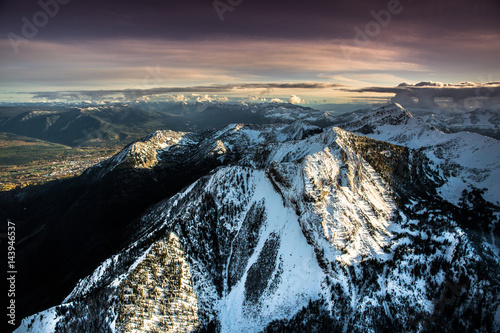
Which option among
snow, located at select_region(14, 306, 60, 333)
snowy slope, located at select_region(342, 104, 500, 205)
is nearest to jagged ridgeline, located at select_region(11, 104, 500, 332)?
snow, located at select_region(14, 306, 60, 333)

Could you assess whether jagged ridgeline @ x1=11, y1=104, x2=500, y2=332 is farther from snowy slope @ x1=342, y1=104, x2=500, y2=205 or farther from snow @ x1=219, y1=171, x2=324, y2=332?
snowy slope @ x1=342, y1=104, x2=500, y2=205

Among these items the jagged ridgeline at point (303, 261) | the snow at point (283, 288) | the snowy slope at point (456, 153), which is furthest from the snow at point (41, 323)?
the snowy slope at point (456, 153)

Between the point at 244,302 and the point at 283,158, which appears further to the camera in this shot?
the point at 283,158

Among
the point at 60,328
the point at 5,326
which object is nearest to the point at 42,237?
the point at 5,326

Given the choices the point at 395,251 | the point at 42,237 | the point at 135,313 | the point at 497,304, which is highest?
the point at 395,251

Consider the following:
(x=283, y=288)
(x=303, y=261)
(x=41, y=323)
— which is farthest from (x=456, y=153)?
(x=41, y=323)

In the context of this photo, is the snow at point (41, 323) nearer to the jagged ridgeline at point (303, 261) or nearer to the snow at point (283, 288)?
the jagged ridgeline at point (303, 261)

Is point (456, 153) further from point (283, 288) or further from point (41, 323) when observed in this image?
point (41, 323)

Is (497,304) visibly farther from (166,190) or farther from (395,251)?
(166,190)
